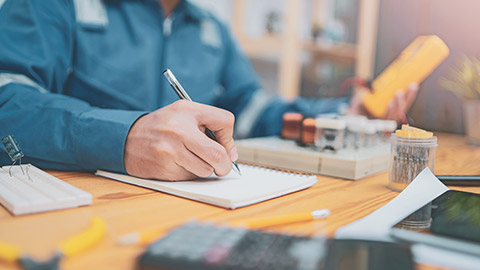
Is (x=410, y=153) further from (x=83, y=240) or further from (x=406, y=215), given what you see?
(x=83, y=240)

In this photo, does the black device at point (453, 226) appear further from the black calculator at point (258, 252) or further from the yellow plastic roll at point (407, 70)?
the yellow plastic roll at point (407, 70)

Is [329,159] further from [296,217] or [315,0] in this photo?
[315,0]

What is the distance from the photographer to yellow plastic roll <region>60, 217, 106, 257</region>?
1.06 ft

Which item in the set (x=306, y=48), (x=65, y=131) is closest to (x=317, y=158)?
(x=65, y=131)

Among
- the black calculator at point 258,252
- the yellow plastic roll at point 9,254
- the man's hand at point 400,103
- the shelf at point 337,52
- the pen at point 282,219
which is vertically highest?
the shelf at point 337,52

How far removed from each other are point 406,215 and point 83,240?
0.36m

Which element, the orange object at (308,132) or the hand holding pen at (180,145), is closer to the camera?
the hand holding pen at (180,145)

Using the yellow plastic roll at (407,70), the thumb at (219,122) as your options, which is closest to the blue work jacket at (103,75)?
the thumb at (219,122)

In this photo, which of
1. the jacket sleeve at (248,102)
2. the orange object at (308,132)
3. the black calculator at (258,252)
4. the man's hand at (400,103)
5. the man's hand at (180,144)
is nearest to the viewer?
the black calculator at (258,252)

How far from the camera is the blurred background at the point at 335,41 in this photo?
119 centimetres

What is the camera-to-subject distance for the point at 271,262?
0.92ft

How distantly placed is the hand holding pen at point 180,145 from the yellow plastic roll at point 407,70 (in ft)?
1.89

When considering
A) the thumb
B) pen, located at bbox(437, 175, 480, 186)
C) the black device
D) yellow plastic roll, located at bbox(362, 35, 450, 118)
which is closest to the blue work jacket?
the thumb

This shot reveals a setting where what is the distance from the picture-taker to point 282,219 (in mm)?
430
